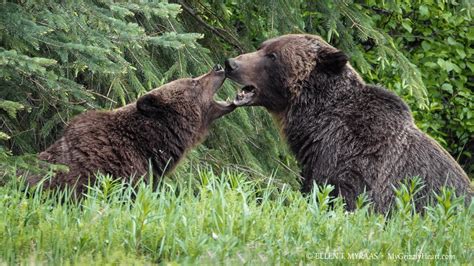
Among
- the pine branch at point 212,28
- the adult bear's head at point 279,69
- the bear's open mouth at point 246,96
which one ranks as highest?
the adult bear's head at point 279,69

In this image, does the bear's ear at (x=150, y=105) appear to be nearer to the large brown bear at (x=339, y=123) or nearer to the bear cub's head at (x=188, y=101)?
the bear cub's head at (x=188, y=101)

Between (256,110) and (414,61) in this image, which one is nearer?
(256,110)

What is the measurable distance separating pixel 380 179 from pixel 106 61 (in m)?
2.13

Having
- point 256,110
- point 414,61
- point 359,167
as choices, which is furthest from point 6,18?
point 414,61

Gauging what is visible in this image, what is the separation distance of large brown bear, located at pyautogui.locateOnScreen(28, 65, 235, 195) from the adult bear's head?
0.81 ft

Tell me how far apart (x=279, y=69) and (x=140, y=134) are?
1.20 meters

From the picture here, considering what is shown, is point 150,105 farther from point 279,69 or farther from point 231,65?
point 279,69

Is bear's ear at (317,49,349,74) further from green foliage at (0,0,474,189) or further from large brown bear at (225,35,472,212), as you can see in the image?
green foliage at (0,0,474,189)

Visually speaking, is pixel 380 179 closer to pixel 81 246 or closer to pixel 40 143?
pixel 81 246

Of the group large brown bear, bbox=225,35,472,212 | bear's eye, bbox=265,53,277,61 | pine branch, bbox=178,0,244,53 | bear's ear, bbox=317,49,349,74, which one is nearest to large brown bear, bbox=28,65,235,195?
large brown bear, bbox=225,35,472,212

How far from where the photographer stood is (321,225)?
5387mm

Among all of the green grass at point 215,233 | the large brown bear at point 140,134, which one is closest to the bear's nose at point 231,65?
the large brown bear at point 140,134

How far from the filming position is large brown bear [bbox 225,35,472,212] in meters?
6.95

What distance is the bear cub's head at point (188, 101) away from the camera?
7.60 meters
